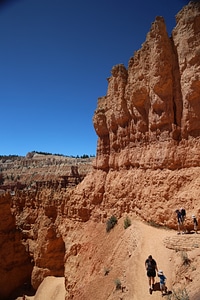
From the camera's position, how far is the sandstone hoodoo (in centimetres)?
1374

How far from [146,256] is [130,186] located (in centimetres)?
591

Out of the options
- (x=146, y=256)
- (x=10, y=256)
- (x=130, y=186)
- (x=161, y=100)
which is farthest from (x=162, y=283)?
(x=10, y=256)

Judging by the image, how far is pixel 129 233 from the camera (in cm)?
1496

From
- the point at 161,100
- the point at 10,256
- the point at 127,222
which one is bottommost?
the point at 10,256

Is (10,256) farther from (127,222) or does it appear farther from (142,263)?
(142,263)

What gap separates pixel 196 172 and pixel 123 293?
6.84 meters

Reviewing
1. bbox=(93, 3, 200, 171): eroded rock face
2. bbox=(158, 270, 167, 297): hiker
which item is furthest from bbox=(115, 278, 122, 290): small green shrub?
bbox=(93, 3, 200, 171): eroded rock face

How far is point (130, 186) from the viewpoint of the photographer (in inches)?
685

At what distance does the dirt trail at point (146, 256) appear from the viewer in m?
9.97

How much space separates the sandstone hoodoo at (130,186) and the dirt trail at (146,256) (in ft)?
0.40

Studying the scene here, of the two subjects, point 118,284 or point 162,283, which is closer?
point 162,283

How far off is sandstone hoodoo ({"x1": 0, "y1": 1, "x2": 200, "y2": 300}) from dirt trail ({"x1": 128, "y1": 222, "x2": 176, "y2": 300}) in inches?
4.7

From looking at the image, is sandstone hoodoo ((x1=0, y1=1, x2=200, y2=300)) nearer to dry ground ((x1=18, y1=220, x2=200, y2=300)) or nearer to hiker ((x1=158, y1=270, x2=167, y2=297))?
dry ground ((x1=18, y1=220, x2=200, y2=300))

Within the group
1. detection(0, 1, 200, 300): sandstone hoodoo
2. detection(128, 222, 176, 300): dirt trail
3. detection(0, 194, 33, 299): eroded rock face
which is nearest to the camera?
detection(128, 222, 176, 300): dirt trail
